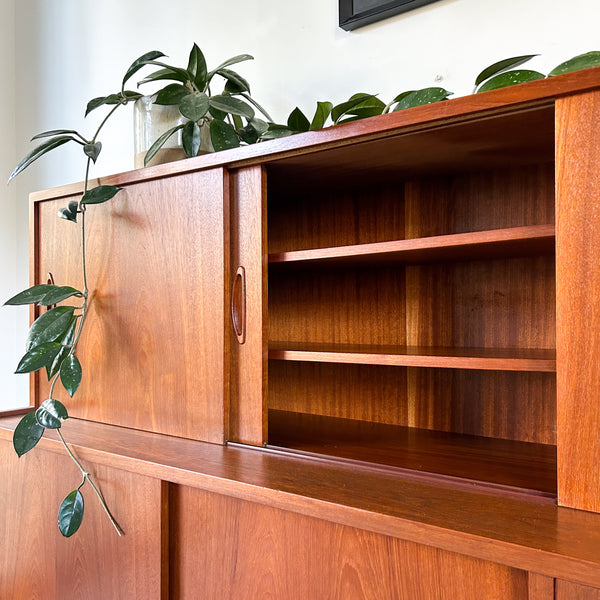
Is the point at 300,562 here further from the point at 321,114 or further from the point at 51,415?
the point at 321,114

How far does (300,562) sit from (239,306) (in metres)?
0.45

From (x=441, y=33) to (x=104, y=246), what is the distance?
0.85 metres

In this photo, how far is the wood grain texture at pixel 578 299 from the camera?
714 mm

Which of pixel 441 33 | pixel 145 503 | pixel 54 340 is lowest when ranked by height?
pixel 145 503

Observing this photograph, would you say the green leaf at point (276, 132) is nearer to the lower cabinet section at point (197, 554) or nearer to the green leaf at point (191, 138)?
the green leaf at point (191, 138)

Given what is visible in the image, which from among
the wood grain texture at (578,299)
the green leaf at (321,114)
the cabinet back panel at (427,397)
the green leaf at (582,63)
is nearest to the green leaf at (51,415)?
the cabinet back panel at (427,397)

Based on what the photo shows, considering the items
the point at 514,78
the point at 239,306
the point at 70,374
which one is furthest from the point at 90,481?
the point at 514,78

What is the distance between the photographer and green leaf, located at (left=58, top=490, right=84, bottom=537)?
1054 mm

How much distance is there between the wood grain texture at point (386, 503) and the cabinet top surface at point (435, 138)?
1.70ft

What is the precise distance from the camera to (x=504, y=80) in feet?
2.90

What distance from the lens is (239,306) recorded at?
1.07 m

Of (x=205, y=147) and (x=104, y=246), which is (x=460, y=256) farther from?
(x=104, y=246)

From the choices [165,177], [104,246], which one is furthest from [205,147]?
[104,246]

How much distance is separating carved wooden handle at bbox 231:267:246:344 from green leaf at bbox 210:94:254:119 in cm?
32
